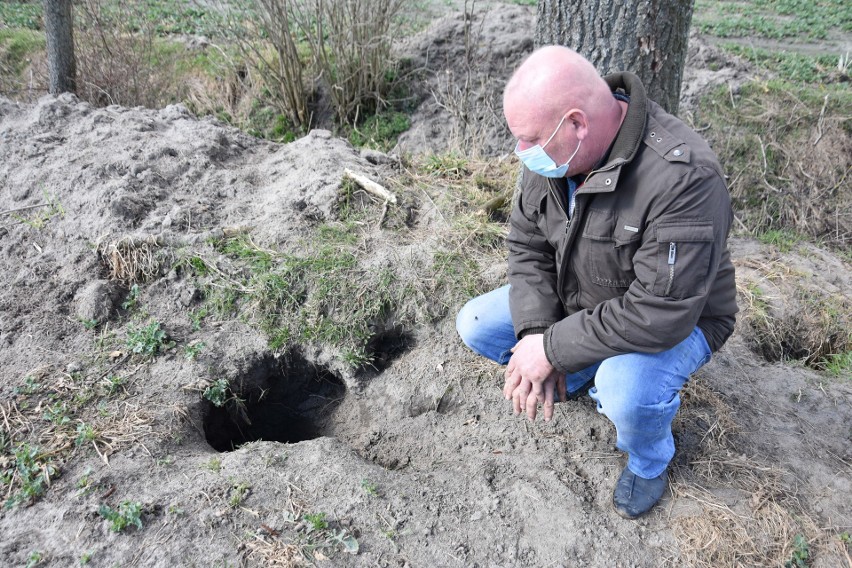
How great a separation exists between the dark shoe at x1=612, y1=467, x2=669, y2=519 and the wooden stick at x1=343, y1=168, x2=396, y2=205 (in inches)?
90.9

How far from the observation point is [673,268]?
215cm

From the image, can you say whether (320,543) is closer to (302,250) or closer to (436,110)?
(302,250)

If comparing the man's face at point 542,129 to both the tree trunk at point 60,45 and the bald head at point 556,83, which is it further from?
the tree trunk at point 60,45

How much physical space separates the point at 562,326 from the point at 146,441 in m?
1.94

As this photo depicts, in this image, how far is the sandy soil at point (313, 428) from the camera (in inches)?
98.1

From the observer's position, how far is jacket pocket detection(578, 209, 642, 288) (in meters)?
2.29

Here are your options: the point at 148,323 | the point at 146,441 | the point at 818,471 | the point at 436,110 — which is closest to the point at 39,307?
the point at 148,323

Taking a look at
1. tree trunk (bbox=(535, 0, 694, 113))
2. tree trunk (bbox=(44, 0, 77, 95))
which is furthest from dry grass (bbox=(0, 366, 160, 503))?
tree trunk (bbox=(44, 0, 77, 95))

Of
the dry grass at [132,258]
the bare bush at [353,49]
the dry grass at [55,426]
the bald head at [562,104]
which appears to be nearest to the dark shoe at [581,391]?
the bald head at [562,104]

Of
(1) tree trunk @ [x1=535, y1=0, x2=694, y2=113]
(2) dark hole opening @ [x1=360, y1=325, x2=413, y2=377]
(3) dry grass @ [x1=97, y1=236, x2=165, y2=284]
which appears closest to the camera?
(1) tree trunk @ [x1=535, y1=0, x2=694, y2=113]

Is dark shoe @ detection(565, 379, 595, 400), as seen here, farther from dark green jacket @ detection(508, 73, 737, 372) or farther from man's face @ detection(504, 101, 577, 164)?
man's face @ detection(504, 101, 577, 164)

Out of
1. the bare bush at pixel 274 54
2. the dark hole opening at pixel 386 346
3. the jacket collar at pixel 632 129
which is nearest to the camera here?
the jacket collar at pixel 632 129

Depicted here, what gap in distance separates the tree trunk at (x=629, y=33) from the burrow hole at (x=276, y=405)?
2368 millimetres

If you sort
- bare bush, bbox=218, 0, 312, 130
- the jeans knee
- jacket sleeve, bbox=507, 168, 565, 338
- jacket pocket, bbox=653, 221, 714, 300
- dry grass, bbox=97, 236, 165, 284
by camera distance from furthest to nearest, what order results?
bare bush, bbox=218, 0, 312, 130 → dry grass, bbox=97, 236, 165, 284 → the jeans knee → jacket sleeve, bbox=507, 168, 565, 338 → jacket pocket, bbox=653, 221, 714, 300
